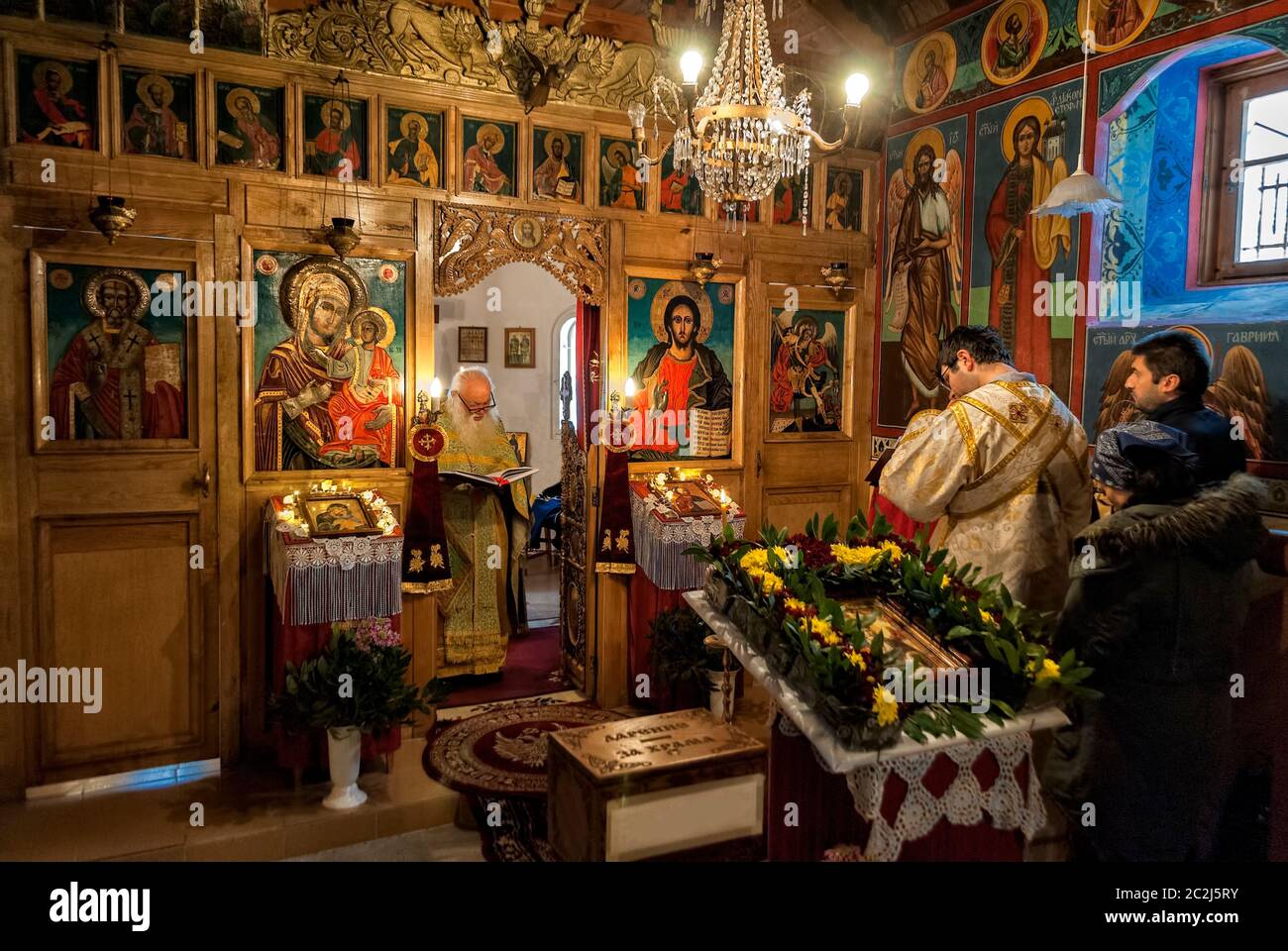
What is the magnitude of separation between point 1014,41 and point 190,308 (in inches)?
221

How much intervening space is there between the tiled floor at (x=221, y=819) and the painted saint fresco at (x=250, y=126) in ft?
12.1

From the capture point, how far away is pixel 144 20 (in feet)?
17.0

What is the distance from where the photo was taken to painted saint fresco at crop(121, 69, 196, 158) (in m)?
5.21

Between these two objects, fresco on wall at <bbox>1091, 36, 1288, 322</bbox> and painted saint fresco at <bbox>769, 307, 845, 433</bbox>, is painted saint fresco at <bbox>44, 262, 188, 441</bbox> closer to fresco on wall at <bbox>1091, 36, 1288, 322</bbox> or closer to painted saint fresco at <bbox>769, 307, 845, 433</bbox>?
painted saint fresco at <bbox>769, 307, 845, 433</bbox>

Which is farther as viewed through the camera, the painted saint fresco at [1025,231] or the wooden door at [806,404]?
the wooden door at [806,404]

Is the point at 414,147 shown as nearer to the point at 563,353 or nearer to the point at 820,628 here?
the point at 820,628

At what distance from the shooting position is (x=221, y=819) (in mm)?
4848

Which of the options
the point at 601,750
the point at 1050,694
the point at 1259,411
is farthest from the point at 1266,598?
→ the point at 601,750

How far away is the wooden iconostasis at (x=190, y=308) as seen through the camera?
5070mm

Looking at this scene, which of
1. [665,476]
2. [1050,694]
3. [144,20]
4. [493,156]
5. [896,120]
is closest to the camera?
[1050,694]

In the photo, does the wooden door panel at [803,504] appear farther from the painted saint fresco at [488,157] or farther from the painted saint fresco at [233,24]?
the painted saint fresco at [233,24]

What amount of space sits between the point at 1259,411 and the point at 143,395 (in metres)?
6.10

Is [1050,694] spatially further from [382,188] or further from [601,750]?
[382,188]

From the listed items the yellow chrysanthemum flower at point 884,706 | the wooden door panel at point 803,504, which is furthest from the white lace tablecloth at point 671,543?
the yellow chrysanthemum flower at point 884,706
